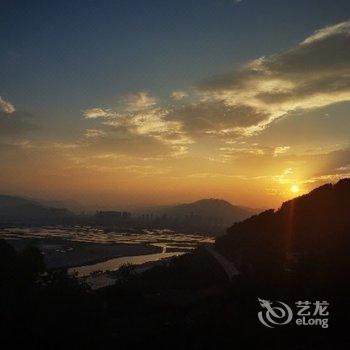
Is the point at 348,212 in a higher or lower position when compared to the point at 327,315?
higher

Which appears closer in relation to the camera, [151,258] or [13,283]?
[13,283]

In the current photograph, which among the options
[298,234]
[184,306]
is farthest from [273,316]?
[298,234]

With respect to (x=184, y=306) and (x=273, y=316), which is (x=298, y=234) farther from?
(x=273, y=316)

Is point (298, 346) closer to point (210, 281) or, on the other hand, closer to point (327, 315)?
point (327, 315)

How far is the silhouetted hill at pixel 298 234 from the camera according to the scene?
55.9 meters

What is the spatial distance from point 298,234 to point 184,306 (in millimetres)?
42370

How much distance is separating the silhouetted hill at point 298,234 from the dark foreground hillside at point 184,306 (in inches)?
21.5

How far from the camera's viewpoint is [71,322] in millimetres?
24938

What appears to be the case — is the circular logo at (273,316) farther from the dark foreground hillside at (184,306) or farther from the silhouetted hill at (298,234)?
the silhouetted hill at (298,234)

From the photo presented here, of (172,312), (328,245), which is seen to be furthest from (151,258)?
(172,312)

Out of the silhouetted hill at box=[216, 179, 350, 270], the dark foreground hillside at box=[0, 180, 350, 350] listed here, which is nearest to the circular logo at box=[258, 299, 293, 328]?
the dark foreground hillside at box=[0, 180, 350, 350]

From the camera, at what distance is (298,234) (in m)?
78.4

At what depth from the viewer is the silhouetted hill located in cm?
5592

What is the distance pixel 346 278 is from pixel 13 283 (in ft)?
92.4
